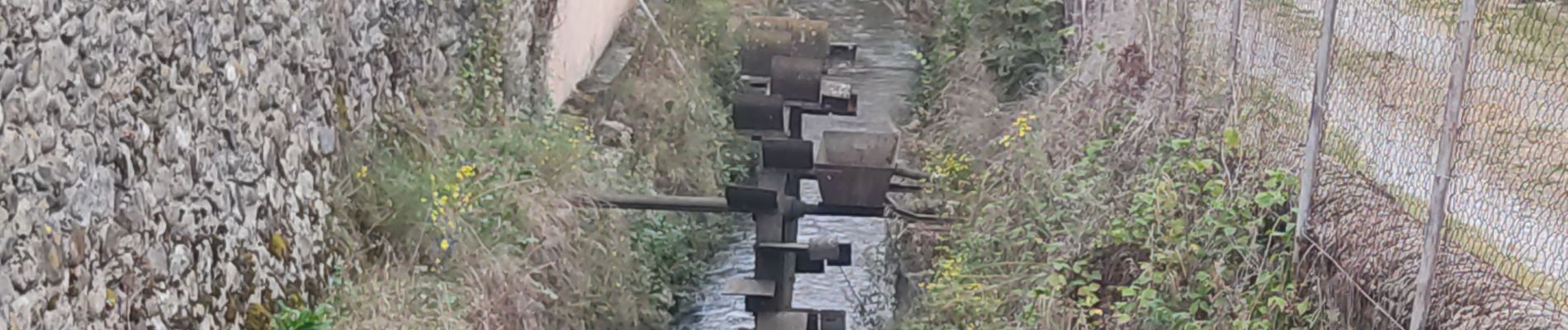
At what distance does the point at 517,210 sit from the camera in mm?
6406

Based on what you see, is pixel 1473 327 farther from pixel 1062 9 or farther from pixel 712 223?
pixel 712 223

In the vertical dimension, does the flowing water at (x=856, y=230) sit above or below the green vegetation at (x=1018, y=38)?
below

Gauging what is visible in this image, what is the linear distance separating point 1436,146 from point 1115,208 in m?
1.88

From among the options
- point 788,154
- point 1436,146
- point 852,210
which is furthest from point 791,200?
point 1436,146

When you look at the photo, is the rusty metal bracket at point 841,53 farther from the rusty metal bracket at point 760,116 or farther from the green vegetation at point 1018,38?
the rusty metal bracket at point 760,116

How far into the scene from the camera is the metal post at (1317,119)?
15.0ft

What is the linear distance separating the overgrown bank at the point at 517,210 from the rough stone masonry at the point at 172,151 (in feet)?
0.86

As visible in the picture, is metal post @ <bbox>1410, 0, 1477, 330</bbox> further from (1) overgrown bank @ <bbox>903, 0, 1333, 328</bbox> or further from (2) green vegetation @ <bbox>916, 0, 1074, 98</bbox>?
(2) green vegetation @ <bbox>916, 0, 1074, 98</bbox>

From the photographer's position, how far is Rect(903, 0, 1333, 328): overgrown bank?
4.96 metres

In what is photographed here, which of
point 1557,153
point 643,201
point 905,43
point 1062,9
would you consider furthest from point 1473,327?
point 905,43

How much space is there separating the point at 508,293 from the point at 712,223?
199 inches

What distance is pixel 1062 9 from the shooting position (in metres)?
10.0

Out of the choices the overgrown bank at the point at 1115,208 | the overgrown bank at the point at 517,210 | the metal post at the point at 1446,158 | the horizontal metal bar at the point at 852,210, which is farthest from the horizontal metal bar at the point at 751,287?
the metal post at the point at 1446,158

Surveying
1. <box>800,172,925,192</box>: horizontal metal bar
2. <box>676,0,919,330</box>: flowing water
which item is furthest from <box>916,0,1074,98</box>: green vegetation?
<box>676,0,919,330</box>: flowing water
